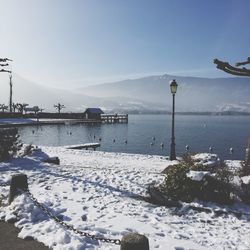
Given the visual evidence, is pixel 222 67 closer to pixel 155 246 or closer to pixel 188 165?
pixel 155 246

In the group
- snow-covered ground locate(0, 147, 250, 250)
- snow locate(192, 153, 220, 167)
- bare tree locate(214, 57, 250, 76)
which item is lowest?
snow-covered ground locate(0, 147, 250, 250)

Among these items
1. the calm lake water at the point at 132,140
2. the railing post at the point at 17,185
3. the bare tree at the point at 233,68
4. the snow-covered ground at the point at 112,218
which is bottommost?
the calm lake water at the point at 132,140

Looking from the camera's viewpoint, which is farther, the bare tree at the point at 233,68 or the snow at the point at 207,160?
the snow at the point at 207,160

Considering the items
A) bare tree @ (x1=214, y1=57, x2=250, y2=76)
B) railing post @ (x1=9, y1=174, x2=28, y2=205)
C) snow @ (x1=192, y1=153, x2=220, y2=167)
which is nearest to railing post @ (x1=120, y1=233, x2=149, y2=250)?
bare tree @ (x1=214, y1=57, x2=250, y2=76)

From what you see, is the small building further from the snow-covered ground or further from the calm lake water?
the snow-covered ground

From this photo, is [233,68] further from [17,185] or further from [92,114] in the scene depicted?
[92,114]

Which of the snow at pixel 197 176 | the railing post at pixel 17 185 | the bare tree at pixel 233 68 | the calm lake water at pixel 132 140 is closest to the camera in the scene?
the bare tree at pixel 233 68

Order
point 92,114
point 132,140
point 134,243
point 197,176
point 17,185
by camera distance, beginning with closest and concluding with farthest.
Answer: point 134,243, point 17,185, point 197,176, point 132,140, point 92,114

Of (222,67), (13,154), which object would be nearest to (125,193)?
(222,67)

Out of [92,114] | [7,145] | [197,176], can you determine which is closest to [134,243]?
[197,176]

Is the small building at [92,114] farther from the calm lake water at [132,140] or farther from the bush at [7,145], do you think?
the bush at [7,145]

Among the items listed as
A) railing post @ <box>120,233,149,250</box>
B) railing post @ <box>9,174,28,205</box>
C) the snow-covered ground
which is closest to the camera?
railing post @ <box>120,233,149,250</box>

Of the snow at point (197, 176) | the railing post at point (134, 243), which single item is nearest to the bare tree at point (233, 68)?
the railing post at point (134, 243)

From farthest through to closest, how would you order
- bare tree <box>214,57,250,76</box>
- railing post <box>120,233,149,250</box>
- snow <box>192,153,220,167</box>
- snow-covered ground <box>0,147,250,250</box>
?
snow <box>192,153,220,167</box>
snow-covered ground <box>0,147,250,250</box>
bare tree <box>214,57,250,76</box>
railing post <box>120,233,149,250</box>
